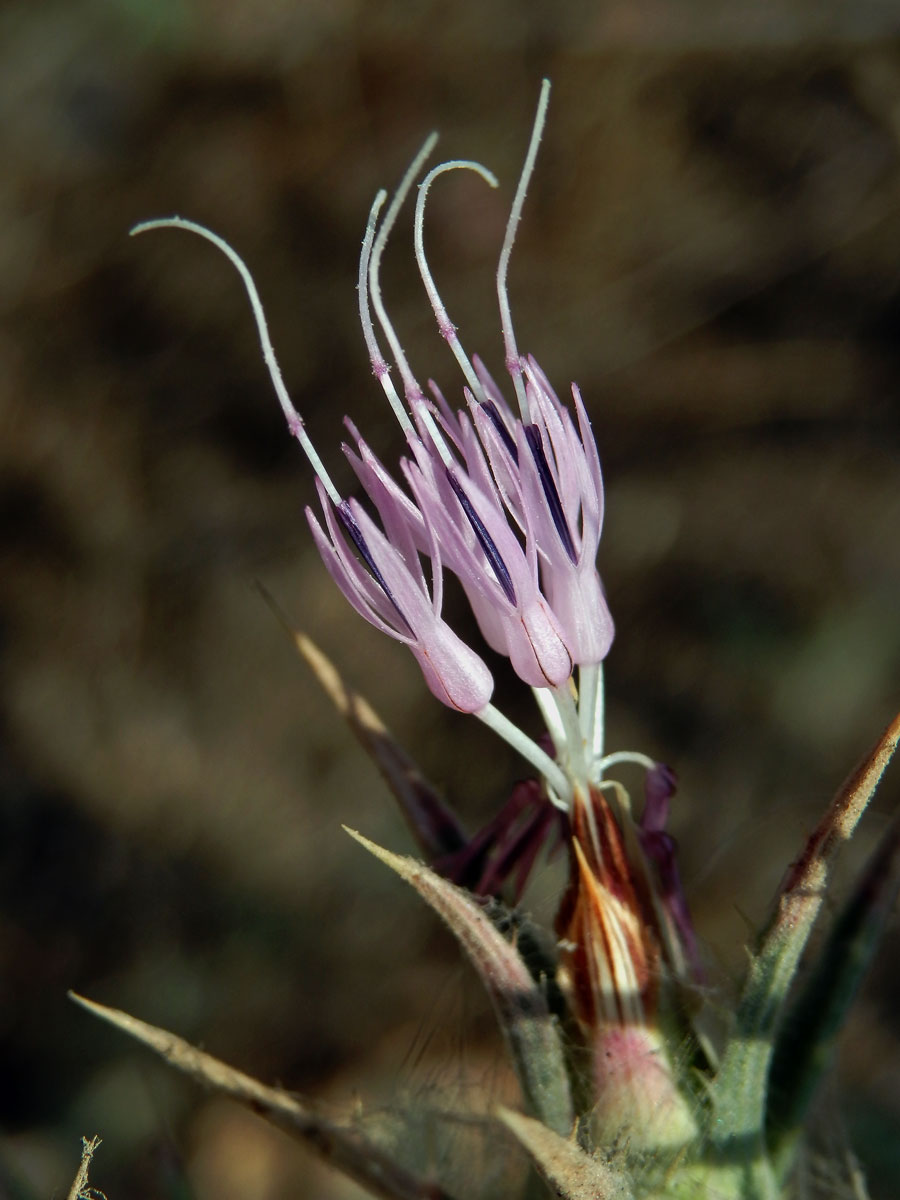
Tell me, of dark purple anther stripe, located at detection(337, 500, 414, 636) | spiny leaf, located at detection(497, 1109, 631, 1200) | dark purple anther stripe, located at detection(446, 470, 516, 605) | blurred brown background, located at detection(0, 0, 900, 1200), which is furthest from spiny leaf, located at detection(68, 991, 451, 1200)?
blurred brown background, located at detection(0, 0, 900, 1200)

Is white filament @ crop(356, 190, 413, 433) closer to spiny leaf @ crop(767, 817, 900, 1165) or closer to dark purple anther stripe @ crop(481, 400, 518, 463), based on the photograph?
dark purple anther stripe @ crop(481, 400, 518, 463)

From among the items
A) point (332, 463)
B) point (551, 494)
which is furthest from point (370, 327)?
point (332, 463)

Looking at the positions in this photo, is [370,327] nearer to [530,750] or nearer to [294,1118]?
[530,750]

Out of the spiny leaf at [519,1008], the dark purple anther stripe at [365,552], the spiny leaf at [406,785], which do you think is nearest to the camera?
the spiny leaf at [519,1008]

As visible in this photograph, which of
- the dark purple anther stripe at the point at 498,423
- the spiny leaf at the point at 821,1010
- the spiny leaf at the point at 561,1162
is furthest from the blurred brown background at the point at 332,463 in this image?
the spiny leaf at the point at 561,1162

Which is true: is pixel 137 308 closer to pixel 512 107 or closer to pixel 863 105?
pixel 512 107

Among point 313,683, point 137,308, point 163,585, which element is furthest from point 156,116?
point 313,683

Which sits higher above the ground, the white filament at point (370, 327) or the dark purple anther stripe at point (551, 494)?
the white filament at point (370, 327)

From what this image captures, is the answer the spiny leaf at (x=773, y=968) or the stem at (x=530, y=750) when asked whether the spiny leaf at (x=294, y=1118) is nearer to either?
the spiny leaf at (x=773, y=968)
